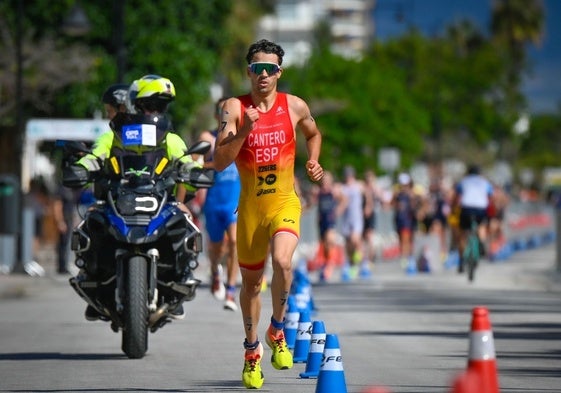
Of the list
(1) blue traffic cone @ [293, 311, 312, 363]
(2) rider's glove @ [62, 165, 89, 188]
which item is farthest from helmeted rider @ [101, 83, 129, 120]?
(1) blue traffic cone @ [293, 311, 312, 363]

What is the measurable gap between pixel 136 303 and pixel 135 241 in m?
0.44

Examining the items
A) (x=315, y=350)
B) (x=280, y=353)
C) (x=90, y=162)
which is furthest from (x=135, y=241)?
(x=315, y=350)

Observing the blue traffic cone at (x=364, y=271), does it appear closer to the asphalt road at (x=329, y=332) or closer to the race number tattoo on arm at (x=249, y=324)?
the asphalt road at (x=329, y=332)

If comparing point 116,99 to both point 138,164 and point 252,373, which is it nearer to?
point 138,164

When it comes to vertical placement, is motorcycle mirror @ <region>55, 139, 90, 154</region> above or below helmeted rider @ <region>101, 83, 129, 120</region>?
below

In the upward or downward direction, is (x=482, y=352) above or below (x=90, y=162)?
below

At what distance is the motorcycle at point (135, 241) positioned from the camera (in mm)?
12156

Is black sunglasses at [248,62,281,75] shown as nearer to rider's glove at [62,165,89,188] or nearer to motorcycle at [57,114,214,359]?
motorcycle at [57,114,214,359]

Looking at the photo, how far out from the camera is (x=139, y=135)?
1265 cm

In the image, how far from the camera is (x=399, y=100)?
92.1 meters

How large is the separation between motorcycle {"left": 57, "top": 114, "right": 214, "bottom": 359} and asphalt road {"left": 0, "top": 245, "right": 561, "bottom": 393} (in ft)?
1.24

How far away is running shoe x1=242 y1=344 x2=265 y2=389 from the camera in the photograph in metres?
10.5

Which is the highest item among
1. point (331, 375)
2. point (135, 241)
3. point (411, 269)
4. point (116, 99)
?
point (411, 269)

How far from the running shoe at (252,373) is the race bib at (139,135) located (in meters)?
2.48
